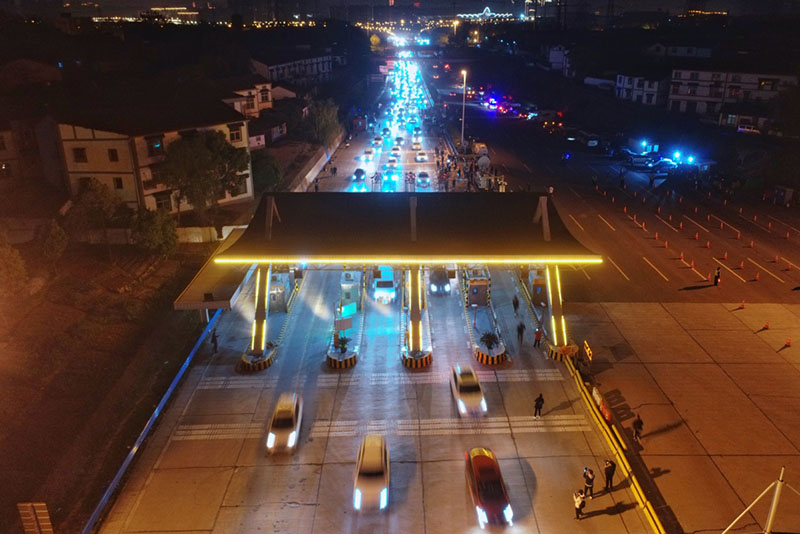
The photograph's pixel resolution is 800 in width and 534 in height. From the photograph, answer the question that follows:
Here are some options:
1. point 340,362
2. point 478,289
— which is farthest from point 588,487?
point 478,289

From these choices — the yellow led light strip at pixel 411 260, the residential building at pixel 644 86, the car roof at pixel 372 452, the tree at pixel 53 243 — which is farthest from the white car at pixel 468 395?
the residential building at pixel 644 86

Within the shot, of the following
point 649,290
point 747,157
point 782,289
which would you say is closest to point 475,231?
point 649,290

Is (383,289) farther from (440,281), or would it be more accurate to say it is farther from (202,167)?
(202,167)

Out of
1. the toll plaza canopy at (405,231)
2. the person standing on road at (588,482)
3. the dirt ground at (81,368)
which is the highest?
the toll plaza canopy at (405,231)

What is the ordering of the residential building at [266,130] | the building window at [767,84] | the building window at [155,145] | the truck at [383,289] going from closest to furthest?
the truck at [383,289] < the building window at [155,145] < the residential building at [266,130] < the building window at [767,84]

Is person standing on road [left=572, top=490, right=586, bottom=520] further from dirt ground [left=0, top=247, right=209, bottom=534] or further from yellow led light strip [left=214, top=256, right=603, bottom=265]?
dirt ground [left=0, top=247, right=209, bottom=534]

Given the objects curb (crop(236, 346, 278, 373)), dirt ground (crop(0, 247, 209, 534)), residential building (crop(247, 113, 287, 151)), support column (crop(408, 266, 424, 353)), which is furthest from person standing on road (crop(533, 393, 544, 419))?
residential building (crop(247, 113, 287, 151))

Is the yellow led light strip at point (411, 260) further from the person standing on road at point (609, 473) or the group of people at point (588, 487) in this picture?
the person standing on road at point (609, 473)

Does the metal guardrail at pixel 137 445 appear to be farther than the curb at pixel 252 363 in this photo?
No
